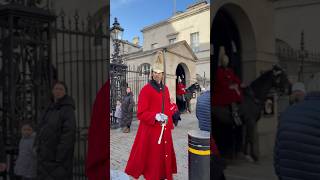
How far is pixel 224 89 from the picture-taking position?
0.77 metres

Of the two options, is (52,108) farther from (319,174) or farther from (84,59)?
(319,174)

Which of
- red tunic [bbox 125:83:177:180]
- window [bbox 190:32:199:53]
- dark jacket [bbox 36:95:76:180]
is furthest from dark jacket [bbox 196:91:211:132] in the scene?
dark jacket [bbox 36:95:76:180]

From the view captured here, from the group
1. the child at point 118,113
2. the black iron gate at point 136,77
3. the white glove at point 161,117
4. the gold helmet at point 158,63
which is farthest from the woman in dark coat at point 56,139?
the white glove at point 161,117

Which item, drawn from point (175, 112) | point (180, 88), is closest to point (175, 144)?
point (175, 112)

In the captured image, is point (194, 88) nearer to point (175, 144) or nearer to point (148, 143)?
point (175, 144)

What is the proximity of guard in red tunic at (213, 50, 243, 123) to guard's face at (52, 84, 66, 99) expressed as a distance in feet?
1.24

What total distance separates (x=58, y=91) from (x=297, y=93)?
548 mm

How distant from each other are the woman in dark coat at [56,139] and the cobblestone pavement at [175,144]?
0.13 meters

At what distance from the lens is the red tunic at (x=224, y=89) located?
2.47ft

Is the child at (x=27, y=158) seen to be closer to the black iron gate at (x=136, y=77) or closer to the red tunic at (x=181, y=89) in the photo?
the black iron gate at (x=136, y=77)

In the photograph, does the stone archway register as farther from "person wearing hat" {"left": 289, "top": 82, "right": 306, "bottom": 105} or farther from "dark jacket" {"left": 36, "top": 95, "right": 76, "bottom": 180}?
"dark jacket" {"left": 36, "top": 95, "right": 76, "bottom": 180}

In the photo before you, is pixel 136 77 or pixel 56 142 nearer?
pixel 56 142

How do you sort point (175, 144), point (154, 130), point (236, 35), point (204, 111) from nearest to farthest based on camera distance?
1. point (236, 35)
2. point (204, 111)
3. point (175, 144)
4. point (154, 130)

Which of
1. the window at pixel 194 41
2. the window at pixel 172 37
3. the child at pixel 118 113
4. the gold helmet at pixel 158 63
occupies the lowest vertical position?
the child at pixel 118 113
